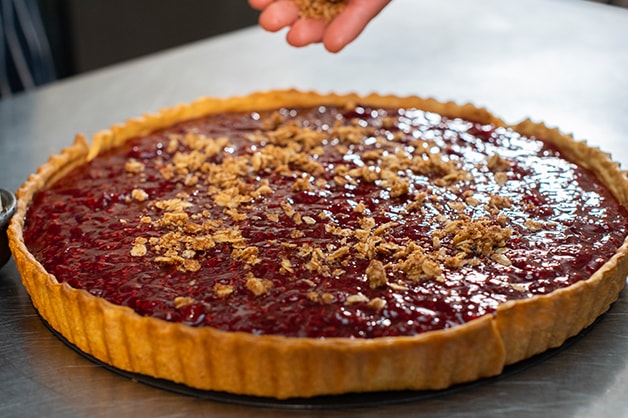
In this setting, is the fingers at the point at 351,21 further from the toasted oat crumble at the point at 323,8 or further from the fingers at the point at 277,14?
the fingers at the point at 277,14

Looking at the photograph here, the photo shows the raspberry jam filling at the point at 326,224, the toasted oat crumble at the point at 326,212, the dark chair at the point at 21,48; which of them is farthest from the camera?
the dark chair at the point at 21,48

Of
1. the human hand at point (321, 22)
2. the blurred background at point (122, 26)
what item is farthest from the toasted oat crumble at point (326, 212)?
the blurred background at point (122, 26)

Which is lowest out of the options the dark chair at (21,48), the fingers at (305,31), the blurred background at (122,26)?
the blurred background at (122,26)

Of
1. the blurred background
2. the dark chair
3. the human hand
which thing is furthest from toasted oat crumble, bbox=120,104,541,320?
the blurred background

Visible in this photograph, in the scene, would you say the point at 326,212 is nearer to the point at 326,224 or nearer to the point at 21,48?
the point at 326,224

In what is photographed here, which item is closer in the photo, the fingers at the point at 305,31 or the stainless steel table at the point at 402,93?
the stainless steel table at the point at 402,93

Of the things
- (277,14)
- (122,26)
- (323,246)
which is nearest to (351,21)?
(277,14)
